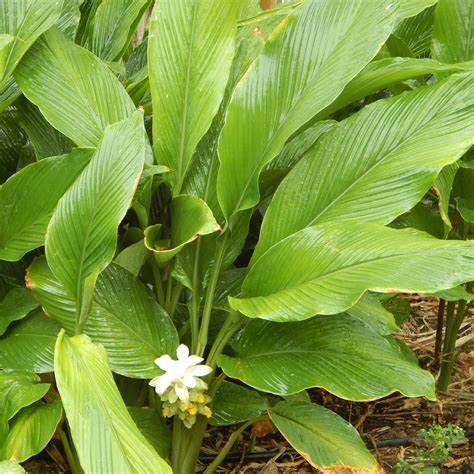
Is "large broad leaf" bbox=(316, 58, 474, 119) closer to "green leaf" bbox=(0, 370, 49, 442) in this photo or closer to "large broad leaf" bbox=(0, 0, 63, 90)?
"large broad leaf" bbox=(0, 0, 63, 90)

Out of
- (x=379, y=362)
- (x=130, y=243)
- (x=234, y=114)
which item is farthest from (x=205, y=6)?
(x=379, y=362)

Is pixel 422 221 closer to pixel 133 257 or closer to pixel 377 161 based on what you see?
pixel 377 161

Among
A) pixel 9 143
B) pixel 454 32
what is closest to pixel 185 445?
pixel 9 143

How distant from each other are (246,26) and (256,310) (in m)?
0.71

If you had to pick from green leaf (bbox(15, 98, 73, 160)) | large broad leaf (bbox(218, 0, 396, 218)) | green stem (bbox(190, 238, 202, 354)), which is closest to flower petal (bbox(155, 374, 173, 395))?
green stem (bbox(190, 238, 202, 354))

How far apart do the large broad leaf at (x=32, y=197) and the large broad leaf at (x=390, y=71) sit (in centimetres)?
49

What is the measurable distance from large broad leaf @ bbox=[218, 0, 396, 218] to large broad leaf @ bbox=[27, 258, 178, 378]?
0.23m

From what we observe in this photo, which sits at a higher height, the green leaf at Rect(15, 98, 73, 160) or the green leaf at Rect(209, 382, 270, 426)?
the green leaf at Rect(15, 98, 73, 160)

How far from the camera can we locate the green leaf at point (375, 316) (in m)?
1.30

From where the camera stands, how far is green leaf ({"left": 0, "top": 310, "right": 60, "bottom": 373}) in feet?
3.92

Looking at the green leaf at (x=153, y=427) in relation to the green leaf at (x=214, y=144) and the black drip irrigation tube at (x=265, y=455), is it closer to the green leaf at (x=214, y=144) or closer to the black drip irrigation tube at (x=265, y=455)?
the black drip irrigation tube at (x=265, y=455)

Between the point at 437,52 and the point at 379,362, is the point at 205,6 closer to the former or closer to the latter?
the point at 437,52

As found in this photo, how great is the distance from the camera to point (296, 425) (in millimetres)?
1256

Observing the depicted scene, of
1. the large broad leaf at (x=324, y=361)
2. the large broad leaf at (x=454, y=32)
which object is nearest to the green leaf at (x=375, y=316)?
the large broad leaf at (x=324, y=361)
